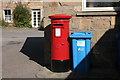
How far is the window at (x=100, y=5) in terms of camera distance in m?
7.22

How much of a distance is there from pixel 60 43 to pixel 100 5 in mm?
1867

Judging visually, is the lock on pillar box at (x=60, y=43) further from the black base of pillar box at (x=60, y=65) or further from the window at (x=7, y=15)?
the window at (x=7, y=15)

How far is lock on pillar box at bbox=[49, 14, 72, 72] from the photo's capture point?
6602 millimetres

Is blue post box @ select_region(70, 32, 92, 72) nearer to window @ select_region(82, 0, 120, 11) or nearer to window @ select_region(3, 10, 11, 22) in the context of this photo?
window @ select_region(82, 0, 120, 11)

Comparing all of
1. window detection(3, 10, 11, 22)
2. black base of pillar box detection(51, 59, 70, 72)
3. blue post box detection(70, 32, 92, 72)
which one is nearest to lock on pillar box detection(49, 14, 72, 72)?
black base of pillar box detection(51, 59, 70, 72)

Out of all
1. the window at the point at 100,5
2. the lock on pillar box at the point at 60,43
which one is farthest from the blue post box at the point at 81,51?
the window at the point at 100,5

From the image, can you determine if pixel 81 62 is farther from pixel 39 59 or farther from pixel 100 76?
pixel 39 59

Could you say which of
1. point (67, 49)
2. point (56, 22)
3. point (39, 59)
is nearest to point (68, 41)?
point (67, 49)

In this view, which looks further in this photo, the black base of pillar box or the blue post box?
the black base of pillar box

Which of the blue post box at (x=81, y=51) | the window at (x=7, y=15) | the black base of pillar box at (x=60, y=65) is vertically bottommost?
the black base of pillar box at (x=60, y=65)

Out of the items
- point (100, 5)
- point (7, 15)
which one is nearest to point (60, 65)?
point (100, 5)

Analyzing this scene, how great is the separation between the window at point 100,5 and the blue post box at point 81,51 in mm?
1050

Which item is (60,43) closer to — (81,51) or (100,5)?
(81,51)

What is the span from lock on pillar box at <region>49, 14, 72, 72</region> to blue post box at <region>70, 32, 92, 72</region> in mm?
214
